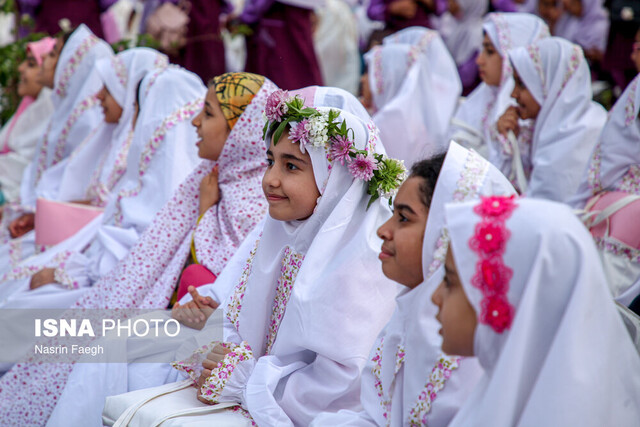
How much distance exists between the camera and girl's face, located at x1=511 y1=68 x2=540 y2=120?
4.14m

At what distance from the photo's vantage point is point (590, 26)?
23.3 ft

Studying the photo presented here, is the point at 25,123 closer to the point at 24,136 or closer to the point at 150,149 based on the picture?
the point at 24,136

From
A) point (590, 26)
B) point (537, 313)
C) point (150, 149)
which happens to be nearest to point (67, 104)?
point (150, 149)

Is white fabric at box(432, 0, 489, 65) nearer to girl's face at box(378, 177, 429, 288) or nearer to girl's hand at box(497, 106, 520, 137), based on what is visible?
girl's hand at box(497, 106, 520, 137)

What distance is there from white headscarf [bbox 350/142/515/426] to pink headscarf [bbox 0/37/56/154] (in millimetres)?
4260

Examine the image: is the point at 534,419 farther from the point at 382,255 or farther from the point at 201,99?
the point at 201,99

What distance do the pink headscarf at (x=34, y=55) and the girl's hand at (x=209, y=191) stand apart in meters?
2.65

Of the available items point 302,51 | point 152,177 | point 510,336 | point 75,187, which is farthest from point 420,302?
point 302,51

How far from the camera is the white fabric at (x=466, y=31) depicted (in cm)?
728

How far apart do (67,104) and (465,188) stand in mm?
3925

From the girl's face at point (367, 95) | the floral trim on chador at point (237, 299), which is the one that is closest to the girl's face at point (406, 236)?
the floral trim on chador at point (237, 299)

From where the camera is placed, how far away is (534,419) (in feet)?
4.48

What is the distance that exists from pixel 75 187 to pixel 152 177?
1.07 meters

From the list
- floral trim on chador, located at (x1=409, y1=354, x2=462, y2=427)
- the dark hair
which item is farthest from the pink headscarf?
floral trim on chador, located at (x1=409, y1=354, x2=462, y2=427)
